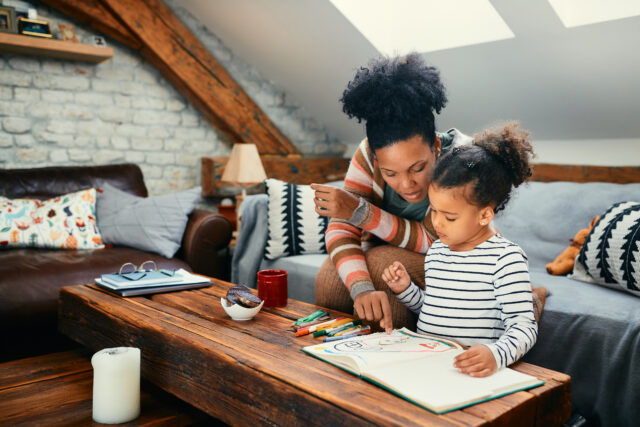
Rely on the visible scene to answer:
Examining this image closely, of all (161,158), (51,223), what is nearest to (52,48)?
(161,158)

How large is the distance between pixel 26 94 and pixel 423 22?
2443 mm

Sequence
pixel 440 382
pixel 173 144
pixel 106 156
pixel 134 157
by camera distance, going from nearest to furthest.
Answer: pixel 440 382, pixel 106 156, pixel 134 157, pixel 173 144

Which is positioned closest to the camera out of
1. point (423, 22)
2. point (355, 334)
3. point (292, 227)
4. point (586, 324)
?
point (355, 334)

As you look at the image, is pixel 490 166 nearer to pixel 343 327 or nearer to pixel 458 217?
pixel 458 217

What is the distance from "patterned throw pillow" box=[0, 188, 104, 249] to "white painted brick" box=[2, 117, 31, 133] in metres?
0.72

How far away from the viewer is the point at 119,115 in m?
3.57

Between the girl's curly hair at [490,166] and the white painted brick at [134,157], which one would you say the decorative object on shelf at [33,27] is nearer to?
the white painted brick at [134,157]

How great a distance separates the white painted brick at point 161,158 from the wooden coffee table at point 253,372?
2.20 m

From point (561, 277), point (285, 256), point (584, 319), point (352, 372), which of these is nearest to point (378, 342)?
point (352, 372)

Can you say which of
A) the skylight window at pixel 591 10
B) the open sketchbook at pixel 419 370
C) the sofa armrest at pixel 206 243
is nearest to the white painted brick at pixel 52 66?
the sofa armrest at pixel 206 243

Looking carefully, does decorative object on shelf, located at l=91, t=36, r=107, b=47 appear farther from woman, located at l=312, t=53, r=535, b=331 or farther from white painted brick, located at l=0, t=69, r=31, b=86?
woman, located at l=312, t=53, r=535, b=331

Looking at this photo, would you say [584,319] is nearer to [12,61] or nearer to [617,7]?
[617,7]

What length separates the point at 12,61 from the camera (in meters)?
3.16

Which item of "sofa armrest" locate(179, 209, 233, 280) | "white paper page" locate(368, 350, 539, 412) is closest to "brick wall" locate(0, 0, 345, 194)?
"sofa armrest" locate(179, 209, 233, 280)
